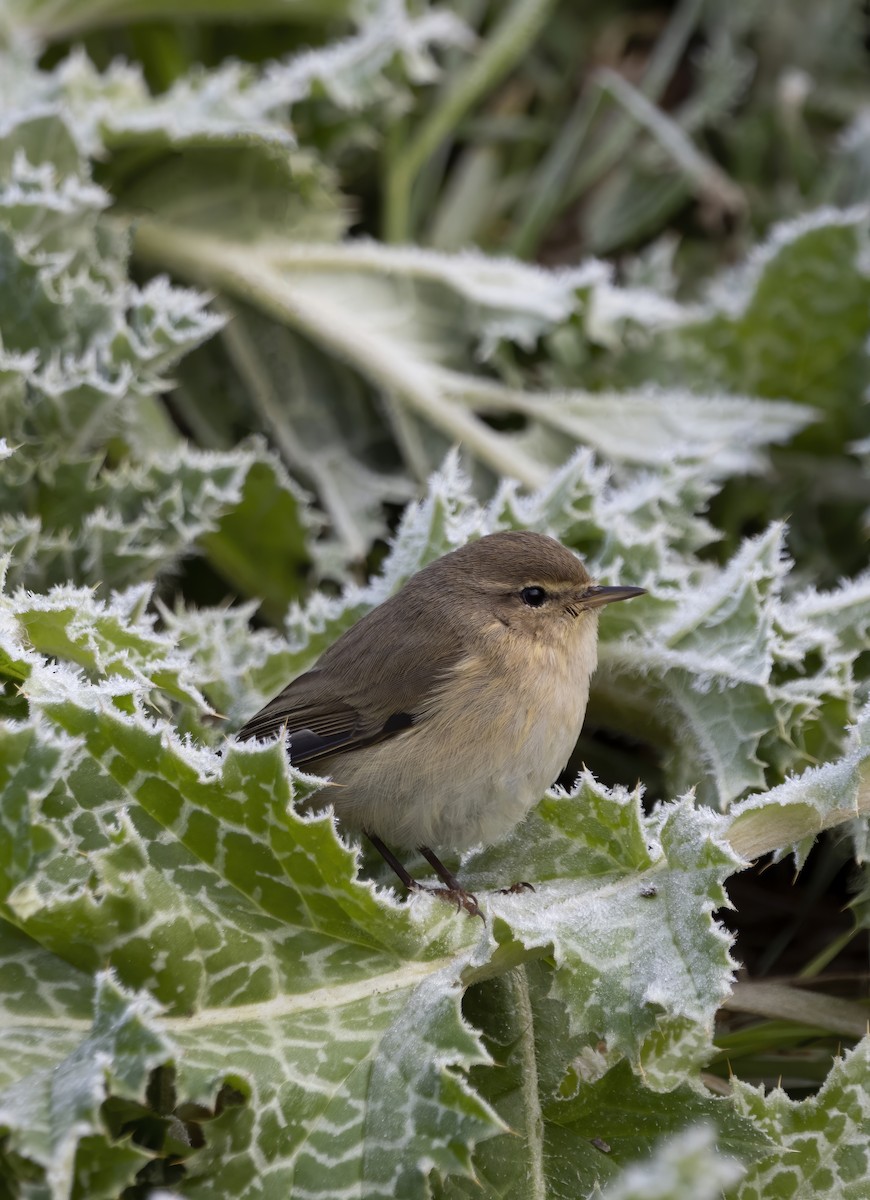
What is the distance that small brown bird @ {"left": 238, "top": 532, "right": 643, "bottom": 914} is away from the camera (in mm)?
2342

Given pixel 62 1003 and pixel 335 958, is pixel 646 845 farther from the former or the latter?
pixel 62 1003

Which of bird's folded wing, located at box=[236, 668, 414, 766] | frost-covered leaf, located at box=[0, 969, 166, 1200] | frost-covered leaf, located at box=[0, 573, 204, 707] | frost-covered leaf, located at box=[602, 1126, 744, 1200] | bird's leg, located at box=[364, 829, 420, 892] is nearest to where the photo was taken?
frost-covered leaf, located at box=[602, 1126, 744, 1200]

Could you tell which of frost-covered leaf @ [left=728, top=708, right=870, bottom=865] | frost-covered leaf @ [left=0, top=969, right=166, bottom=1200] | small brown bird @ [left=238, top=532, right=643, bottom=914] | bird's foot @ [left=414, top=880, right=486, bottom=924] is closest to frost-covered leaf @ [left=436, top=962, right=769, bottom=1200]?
bird's foot @ [left=414, top=880, right=486, bottom=924]

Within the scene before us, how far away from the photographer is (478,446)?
142 inches

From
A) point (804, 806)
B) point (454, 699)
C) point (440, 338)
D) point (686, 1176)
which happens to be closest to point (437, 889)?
point (454, 699)

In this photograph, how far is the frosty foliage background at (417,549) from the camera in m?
1.82

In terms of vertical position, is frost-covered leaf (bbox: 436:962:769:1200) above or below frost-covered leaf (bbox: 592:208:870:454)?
below

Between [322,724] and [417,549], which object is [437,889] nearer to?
[322,724]

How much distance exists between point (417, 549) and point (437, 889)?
0.81 metres

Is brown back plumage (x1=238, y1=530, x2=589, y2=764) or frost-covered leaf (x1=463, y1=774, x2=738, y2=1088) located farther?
brown back plumage (x1=238, y1=530, x2=589, y2=764)

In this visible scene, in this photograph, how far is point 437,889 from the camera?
7.32 ft

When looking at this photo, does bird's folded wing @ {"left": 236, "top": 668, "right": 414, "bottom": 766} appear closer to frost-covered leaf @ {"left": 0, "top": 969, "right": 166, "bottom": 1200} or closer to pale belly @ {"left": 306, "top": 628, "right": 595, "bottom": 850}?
pale belly @ {"left": 306, "top": 628, "right": 595, "bottom": 850}

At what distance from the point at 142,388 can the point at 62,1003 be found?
1.46 m

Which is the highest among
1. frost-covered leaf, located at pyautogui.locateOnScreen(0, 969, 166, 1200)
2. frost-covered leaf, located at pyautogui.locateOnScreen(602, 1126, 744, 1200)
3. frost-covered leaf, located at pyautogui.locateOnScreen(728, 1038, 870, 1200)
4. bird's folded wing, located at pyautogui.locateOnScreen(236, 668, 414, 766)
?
frost-covered leaf, located at pyautogui.locateOnScreen(602, 1126, 744, 1200)
